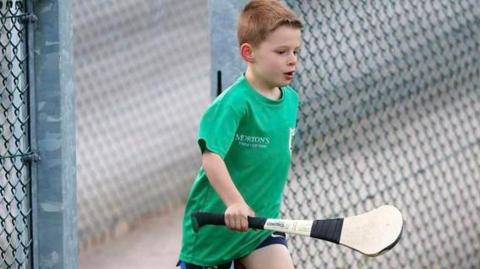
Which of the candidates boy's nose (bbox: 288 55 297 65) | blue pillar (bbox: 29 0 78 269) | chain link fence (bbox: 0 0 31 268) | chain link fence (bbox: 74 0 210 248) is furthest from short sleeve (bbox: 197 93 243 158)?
chain link fence (bbox: 74 0 210 248)

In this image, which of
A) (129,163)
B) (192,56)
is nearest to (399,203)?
(129,163)

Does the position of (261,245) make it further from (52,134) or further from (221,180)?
(52,134)

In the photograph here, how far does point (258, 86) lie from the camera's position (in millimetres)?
4340

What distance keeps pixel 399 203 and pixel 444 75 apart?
0.65m

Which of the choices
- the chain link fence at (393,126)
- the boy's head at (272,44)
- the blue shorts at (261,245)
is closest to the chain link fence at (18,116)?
the blue shorts at (261,245)

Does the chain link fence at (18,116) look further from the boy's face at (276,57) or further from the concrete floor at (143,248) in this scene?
the concrete floor at (143,248)

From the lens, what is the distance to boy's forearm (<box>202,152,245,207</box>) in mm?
4102

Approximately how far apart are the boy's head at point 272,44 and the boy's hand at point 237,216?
1.61 ft

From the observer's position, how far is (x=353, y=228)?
4094mm

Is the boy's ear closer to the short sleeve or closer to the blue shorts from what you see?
the short sleeve

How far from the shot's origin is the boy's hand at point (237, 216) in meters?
4.07

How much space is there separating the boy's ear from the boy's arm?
1.33 ft

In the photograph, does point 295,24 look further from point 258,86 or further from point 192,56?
point 192,56

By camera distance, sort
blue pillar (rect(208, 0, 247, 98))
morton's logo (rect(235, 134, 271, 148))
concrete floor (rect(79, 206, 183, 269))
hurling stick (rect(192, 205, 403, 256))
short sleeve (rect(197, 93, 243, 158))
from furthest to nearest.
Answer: concrete floor (rect(79, 206, 183, 269))
blue pillar (rect(208, 0, 247, 98))
morton's logo (rect(235, 134, 271, 148))
short sleeve (rect(197, 93, 243, 158))
hurling stick (rect(192, 205, 403, 256))
